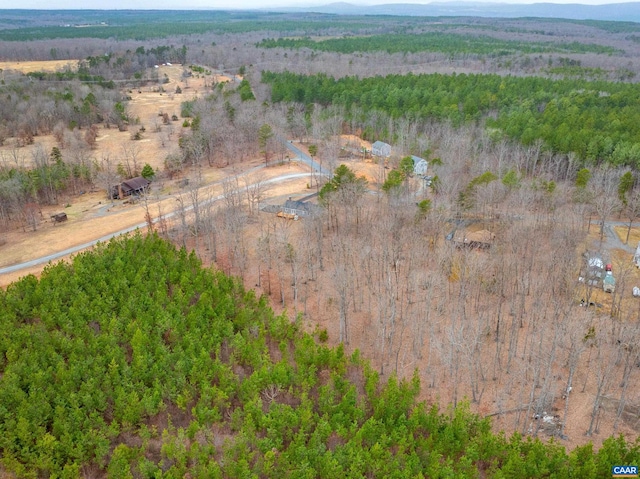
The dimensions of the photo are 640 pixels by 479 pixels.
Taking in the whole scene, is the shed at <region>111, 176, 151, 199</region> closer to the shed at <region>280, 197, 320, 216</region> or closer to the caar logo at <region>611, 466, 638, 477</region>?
the shed at <region>280, 197, 320, 216</region>

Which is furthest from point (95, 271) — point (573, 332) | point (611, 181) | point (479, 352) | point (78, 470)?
point (611, 181)

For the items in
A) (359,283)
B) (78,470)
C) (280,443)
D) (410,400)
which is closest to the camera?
(78,470)

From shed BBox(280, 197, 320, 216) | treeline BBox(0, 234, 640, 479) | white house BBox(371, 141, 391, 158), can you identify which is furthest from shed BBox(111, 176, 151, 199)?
white house BBox(371, 141, 391, 158)

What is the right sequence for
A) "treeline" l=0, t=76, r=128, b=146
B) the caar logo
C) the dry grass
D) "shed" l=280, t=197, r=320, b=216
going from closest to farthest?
Result: the caar logo, "shed" l=280, t=197, r=320, b=216, "treeline" l=0, t=76, r=128, b=146, the dry grass

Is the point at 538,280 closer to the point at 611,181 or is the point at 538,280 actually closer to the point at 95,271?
the point at 611,181

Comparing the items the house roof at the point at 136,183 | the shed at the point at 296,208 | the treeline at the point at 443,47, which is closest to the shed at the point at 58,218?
the house roof at the point at 136,183

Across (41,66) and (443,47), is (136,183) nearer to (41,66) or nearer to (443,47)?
(41,66)
